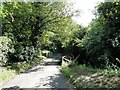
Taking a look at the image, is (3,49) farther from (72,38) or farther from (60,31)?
(60,31)

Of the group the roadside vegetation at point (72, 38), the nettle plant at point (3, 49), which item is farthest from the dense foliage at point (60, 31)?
the nettle plant at point (3, 49)

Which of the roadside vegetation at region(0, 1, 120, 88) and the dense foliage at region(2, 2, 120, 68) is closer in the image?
the roadside vegetation at region(0, 1, 120, 88)

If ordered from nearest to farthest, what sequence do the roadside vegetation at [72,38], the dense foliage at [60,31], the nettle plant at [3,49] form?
1. the roadside vegetation at [72,38]
2. the dense foliage at [60,31]
3. the nettle plant at [3,49]

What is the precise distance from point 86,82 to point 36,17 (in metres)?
19.0

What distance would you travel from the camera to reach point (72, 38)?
89.0ft

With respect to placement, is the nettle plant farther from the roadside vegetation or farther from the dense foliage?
the dense foliage

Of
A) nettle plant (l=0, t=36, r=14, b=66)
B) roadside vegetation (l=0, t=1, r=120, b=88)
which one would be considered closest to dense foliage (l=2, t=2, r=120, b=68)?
roadside vegetation (l=0, t=1, r=120, b=88)

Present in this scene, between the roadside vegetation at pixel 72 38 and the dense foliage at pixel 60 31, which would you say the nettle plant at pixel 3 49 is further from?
the dense foliage at pixel 60 31

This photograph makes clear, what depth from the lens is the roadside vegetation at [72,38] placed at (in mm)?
13213

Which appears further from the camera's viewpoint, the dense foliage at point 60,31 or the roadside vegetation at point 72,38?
the dense foliage at point 60,31

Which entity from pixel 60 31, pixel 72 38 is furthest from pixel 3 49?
pixel 60 31

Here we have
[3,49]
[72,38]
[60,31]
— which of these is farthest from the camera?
[60,31]

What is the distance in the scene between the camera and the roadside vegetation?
1321cm

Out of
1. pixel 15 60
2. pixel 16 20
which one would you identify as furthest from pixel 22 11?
pixel 15 60
